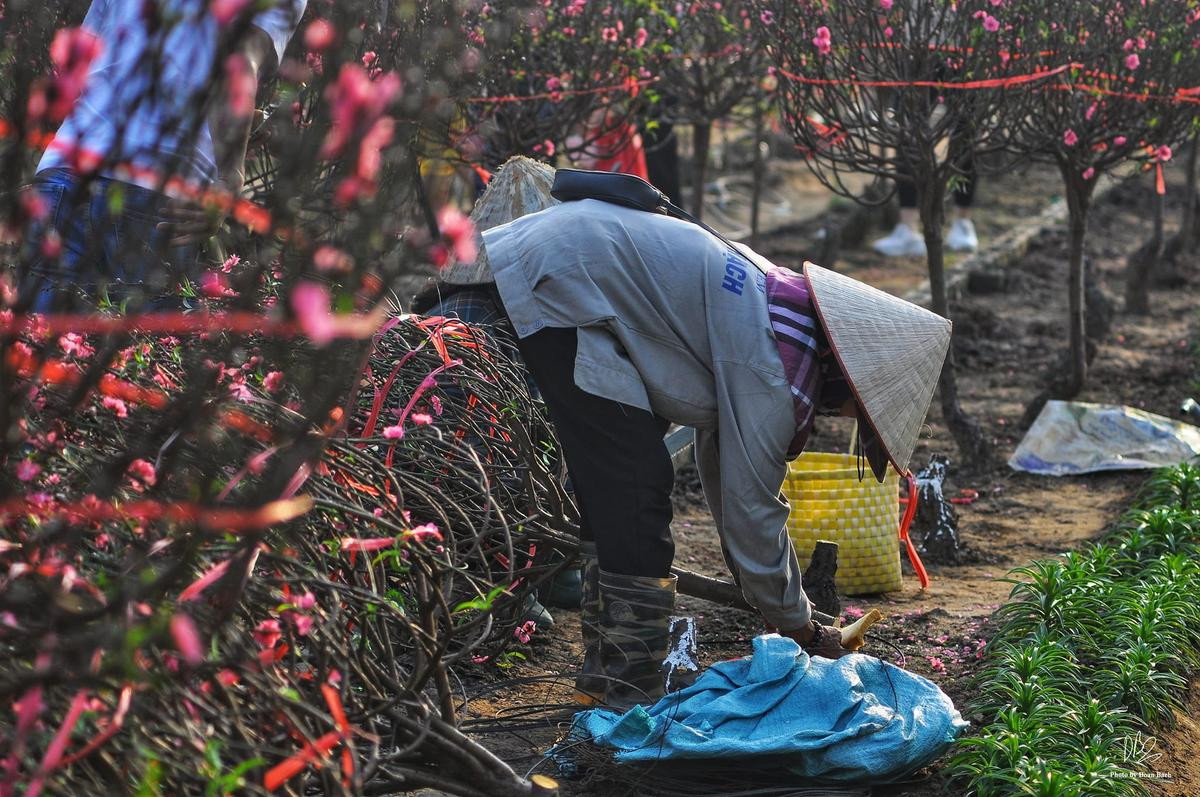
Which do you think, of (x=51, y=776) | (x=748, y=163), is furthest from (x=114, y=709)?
(x=748, y=163)

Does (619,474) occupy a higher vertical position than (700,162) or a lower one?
lower

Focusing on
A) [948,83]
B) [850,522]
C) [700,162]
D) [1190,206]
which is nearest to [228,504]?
[850,522]

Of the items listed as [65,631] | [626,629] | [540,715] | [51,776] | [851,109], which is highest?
[851,109]

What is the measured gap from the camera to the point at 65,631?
1.63m

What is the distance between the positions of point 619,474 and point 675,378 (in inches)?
11.2

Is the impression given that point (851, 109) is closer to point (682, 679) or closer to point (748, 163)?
point (682, 679)

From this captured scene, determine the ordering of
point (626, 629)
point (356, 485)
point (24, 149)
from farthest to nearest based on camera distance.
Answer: point (626, 629) → point (356, 485) → point (24, 149)

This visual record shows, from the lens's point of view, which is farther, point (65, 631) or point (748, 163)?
point (748, 163)

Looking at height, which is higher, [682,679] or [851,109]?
[851,109]

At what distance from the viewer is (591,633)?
377 centimetres

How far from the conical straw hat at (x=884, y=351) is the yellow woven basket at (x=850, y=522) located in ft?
3.87

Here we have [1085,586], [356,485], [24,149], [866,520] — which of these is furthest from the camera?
[866,520]

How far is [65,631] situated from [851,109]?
5204 mm

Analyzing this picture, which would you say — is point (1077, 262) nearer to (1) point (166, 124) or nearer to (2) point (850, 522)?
(2) point (850, 522)
